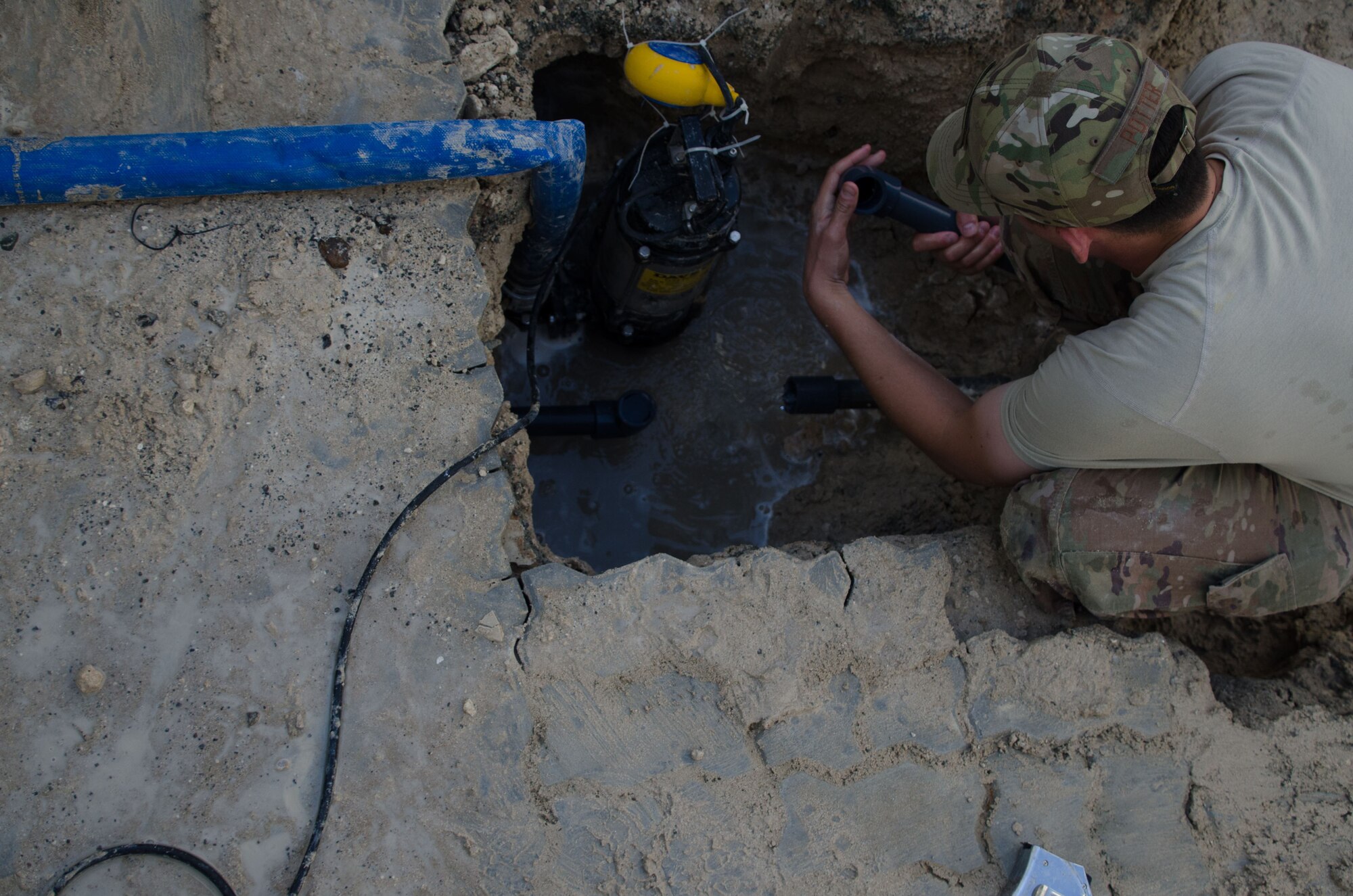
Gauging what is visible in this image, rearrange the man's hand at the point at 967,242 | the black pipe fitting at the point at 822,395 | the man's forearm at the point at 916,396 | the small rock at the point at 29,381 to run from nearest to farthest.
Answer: the small rock at the point at 29,381, the man's forearm at the point at 916,396, the man's hand at the point at 967,242, the black pipe fitting at the point at 822,395

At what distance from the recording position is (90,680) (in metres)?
1.48

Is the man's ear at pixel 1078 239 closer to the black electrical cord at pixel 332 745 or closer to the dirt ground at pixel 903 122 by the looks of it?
the dirt ground at pixel 903 122

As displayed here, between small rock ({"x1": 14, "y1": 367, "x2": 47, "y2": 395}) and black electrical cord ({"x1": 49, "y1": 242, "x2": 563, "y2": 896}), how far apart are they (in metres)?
0.66

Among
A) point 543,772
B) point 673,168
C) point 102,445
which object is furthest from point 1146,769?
point 102,445

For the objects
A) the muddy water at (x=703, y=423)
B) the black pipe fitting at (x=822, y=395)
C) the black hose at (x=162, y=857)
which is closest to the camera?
the black hose at (x=162, y=857)

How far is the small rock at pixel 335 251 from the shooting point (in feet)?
5.72

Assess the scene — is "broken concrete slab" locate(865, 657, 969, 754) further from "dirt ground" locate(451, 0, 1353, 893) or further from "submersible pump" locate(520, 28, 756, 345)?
"submersible pump" locate(520, 28, 756, 345)

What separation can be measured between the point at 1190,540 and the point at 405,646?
1470 millimetres

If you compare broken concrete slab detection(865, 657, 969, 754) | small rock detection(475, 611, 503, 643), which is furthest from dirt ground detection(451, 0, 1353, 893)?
small rock detection(475, 611, 503, 643)

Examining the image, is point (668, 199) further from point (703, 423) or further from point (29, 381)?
point (29, 381)

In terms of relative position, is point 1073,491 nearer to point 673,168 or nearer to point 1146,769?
point 1146,769

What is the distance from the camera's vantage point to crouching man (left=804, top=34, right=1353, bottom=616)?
4.85 ft

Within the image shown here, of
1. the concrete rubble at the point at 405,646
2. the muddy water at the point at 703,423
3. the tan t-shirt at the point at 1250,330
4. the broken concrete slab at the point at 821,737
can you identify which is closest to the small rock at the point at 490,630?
the concrete rubble at the point at 405,646

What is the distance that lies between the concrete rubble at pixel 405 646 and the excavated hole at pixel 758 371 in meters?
0.73
